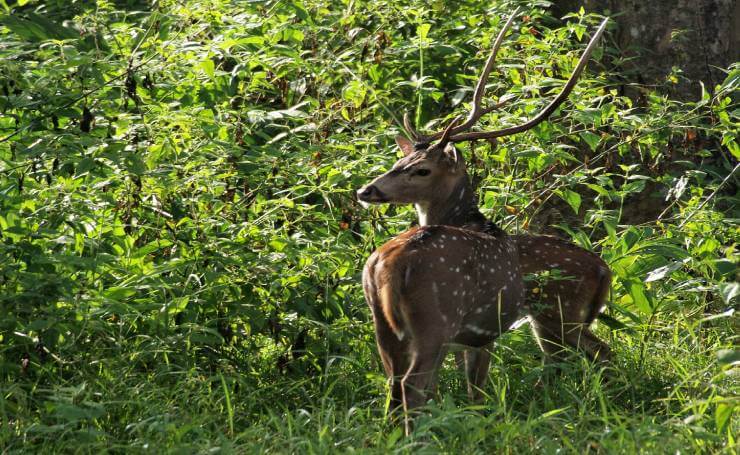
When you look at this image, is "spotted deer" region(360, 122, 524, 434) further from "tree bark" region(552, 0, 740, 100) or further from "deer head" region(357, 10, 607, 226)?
"tree bark" region(552, 0, 740, 100)

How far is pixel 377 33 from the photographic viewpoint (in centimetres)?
777

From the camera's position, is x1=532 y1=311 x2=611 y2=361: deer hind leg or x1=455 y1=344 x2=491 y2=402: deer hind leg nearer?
x1=455 y1=344 x2=491 y2=402: deer hind leg

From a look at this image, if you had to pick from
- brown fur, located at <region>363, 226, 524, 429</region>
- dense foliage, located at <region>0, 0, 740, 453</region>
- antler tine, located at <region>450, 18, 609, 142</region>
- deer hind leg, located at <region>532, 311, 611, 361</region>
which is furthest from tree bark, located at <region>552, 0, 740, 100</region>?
brown fur, located at <region>363, 226, 524, 429</region>

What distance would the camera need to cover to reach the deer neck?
623 cm

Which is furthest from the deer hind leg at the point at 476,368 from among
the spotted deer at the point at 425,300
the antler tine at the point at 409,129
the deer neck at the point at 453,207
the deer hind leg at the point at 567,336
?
the antler tine at the point at 409,129

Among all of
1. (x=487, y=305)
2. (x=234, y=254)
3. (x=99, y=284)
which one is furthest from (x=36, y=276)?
(x=487, y=305)

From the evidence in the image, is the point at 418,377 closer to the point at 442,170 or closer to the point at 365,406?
the point at 365,406

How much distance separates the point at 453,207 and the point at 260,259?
1.11m

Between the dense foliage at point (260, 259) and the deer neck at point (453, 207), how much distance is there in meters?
0.39

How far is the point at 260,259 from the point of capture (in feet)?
19.5

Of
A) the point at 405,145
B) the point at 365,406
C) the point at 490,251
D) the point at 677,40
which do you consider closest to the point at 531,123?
the point at 405,145

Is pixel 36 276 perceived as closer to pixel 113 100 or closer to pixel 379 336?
pixel 113 100

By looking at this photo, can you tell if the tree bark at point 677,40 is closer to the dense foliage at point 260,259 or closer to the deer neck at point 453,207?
the dense foliage at point 260,259

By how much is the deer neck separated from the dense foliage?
15.2 inches
